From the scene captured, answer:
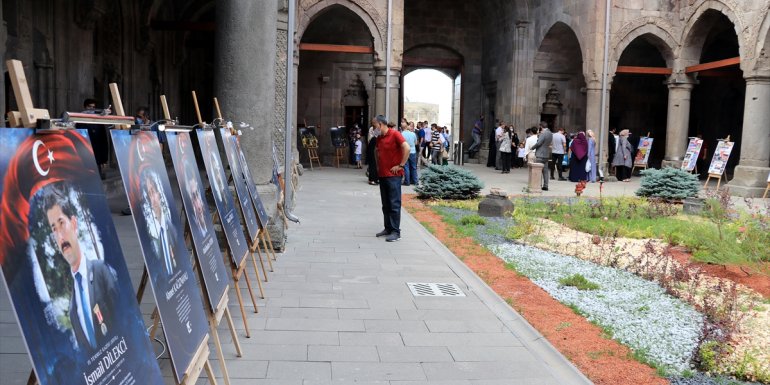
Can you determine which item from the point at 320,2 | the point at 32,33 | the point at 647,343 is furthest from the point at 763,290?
the point at 320,2

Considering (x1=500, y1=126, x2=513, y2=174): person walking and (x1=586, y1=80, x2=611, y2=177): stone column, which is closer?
(x1=586, y1=80, x2=611, y2=177): stone column

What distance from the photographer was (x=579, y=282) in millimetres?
6359

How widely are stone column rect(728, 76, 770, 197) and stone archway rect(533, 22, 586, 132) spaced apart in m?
8.69

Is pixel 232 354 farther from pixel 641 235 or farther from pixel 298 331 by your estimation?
pixel 641 235

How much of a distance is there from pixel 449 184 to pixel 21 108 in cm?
1142

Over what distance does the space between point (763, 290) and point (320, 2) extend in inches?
596

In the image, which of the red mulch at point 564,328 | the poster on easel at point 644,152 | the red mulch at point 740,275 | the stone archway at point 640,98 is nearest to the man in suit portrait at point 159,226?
the red mulch at point 564,328

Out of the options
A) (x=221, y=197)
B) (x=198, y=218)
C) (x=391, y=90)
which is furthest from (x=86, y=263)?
(x=391, y=90)

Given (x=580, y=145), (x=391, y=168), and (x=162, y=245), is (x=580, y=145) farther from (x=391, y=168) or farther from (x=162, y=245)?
(x=162, y=245)

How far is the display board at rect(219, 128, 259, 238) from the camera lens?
5.12 metres

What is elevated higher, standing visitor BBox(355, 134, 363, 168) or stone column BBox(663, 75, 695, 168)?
stone column BBox(663, 75, 695, 168)

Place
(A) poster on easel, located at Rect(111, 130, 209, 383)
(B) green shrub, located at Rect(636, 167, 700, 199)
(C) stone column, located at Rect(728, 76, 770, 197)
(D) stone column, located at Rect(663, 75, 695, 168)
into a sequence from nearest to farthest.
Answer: (A) poster on easel, located at Rect(111, 130, 209, 383) → (B) green shrub, located at Rect(636, 167, 700, 199) → (C) stone column, located at Rect(728, 76, 770, 197) → (D) stone column, located at Rect(663, 75, 695, 168)

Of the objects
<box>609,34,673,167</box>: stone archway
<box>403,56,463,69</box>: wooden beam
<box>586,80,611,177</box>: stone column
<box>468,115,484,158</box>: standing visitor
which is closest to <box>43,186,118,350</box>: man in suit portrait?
<box>586,80,611,177</box>: stone column

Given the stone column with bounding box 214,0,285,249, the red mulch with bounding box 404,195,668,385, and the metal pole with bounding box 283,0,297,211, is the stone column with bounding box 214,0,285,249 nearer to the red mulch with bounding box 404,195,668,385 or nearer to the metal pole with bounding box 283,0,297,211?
the metal pole with bounding box 283,0,297,211
